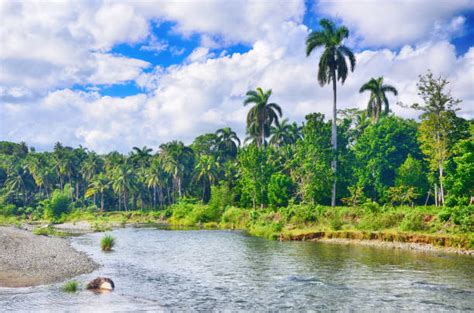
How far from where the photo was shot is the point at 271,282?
2744 centimetres

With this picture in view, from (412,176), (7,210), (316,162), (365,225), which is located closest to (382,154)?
(412,176)

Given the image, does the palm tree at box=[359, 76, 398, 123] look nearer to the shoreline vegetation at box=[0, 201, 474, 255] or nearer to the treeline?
the treeline

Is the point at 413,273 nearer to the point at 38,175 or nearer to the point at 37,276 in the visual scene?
the point at 37,276

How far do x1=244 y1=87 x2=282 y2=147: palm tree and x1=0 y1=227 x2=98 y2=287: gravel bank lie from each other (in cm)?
5499

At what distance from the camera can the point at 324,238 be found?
4969 centimetres

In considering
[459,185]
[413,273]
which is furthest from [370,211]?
[413,273]

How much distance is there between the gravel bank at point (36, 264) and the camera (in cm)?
2617

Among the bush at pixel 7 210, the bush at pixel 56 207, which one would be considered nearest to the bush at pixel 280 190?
the bush at pixel 56 207

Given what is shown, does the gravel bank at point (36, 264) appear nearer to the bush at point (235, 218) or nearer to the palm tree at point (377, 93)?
the bush at point (235, 218)

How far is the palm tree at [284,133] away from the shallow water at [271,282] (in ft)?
213

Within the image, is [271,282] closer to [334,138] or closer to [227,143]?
[334,138]

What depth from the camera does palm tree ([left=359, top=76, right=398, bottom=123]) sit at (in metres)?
81.8

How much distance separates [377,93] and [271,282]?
207ft

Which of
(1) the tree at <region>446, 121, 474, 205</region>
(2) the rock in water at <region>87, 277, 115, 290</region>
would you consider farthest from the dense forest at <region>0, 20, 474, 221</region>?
(2) the rock in water at <region>87, 277, 115, 290</region>
